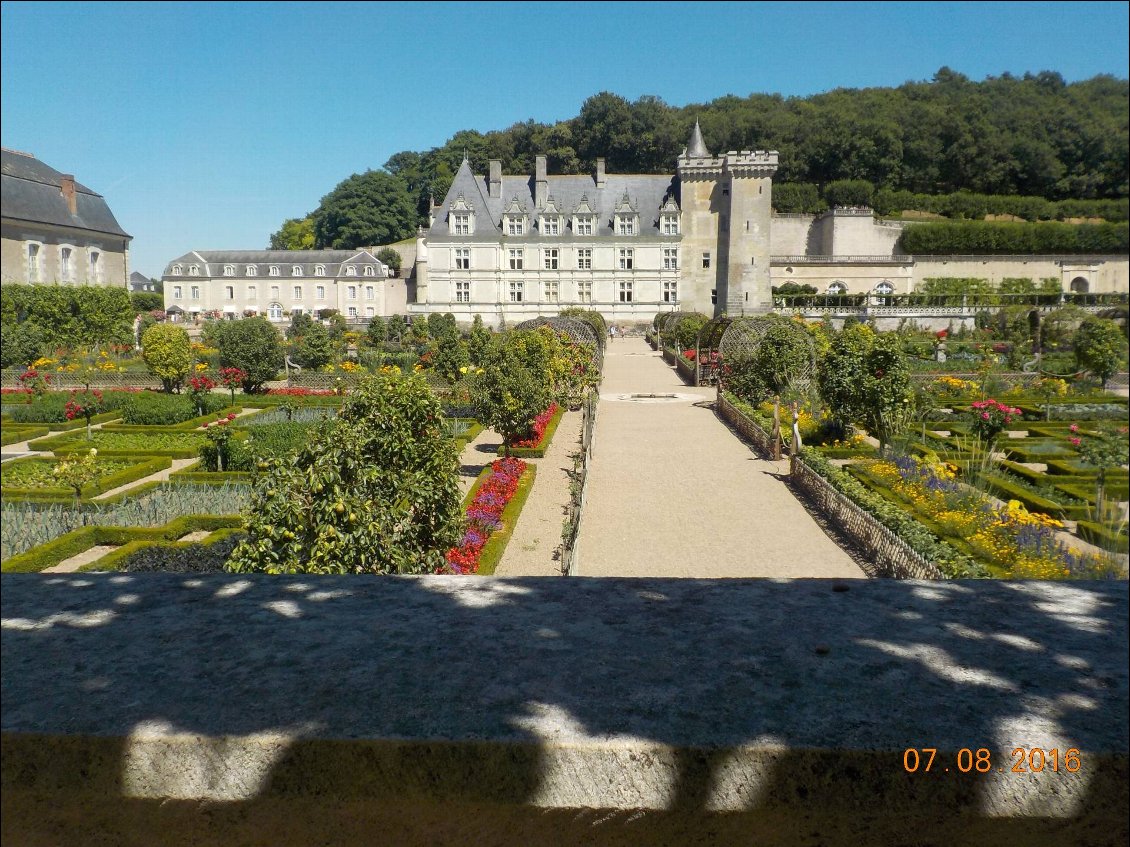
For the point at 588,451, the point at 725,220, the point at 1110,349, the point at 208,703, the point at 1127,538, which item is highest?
the point at 725,220

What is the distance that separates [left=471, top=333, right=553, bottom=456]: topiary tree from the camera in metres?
12.7

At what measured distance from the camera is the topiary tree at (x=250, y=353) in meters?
20.1

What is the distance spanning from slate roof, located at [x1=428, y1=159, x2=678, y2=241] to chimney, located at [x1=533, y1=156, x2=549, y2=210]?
0.29 m

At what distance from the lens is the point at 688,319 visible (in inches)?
Result: 1221

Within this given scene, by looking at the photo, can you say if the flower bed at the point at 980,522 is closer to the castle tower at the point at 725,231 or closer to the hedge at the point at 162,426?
the hedge at the point at 162,426

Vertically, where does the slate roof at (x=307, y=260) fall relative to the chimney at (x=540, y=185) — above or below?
below

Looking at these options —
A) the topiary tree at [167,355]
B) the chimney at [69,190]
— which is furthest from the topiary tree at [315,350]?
the chimney at [69,190]

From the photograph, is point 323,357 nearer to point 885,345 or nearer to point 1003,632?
point 885,345

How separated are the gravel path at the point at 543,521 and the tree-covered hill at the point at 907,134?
141 inches

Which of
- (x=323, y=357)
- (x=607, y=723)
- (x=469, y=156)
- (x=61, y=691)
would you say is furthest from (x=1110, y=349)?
(x=469, y=156)

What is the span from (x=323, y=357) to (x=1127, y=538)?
2382cm

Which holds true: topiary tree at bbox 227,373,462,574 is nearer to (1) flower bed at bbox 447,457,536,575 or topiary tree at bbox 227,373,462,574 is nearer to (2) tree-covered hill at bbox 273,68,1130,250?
(1) flower bed at bbox 447,457,536,575

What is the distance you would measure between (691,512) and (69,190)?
26.0 ft

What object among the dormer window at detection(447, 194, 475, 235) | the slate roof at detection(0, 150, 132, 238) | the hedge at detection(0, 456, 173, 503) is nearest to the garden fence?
the slate roof at detection(0, 150, 132, 238)
